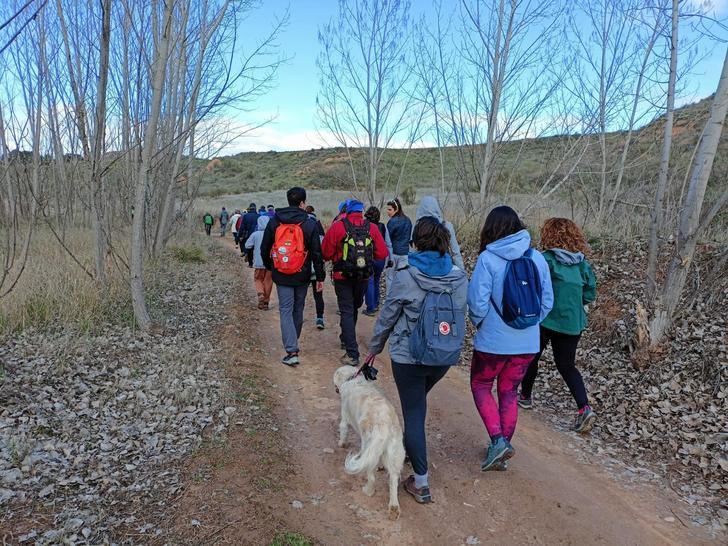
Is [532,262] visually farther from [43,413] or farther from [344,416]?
[43,413]

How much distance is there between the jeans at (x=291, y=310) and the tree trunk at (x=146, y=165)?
2095 millimetres

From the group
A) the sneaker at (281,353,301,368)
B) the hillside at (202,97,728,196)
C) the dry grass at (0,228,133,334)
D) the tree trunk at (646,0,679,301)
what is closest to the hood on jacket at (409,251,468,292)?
the sneaker at (281,353,301,368)

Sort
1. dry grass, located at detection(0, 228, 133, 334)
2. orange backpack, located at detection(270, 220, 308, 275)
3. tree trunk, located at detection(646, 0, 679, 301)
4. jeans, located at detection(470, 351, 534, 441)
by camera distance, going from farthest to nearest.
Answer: tree trunk, located at detection(646, 0, 679, 301) < dry grass, located at detection(0, 228, 133, 334) < orange backpack, located at detection(270, 220, 308, 275) < jeans, located at detection(470, 351, 534, 441)

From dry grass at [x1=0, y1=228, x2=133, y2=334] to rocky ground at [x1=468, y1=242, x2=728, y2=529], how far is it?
20.0ft

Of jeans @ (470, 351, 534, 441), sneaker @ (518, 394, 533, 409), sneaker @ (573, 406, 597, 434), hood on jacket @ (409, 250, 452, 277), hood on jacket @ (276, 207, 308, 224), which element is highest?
hood on jacket @ (276, 207, 308, 224)

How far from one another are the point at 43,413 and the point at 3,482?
112 cm

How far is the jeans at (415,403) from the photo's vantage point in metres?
3.75

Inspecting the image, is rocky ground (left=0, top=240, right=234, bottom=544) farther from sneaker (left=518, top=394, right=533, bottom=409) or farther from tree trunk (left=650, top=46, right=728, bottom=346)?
tree trunk (left=650, top=46, right=728, bottom=346)

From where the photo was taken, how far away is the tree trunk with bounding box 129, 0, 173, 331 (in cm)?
654

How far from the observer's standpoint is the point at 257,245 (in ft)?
34.0

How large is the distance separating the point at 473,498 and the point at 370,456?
3.31 ft

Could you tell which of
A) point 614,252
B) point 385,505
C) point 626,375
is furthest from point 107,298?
point 614,252

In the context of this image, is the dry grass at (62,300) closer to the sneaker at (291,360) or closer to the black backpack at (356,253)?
the sneaker at (291,360)

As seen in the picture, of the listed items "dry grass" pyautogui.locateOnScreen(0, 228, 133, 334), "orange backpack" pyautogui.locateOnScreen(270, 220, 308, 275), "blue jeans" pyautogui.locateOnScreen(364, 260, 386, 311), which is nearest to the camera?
"orange backpack" pyautogui.locateOnScreen(270, 220, 308, 275)
